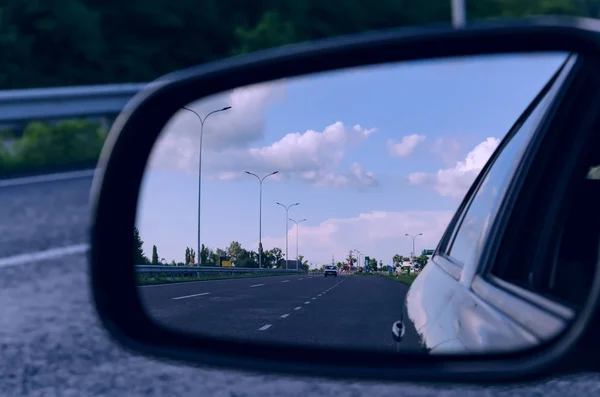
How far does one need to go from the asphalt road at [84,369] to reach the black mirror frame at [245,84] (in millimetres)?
552

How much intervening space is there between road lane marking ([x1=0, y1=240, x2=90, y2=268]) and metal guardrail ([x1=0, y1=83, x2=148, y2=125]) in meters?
5.69

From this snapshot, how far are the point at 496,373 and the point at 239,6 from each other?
27.2 metres

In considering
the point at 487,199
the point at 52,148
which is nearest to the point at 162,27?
the point at 52,148

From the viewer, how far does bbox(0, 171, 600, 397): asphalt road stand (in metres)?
5.24

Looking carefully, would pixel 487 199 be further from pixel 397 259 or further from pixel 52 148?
pixel 52 148

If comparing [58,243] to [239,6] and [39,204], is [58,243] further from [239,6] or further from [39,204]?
[239,6]

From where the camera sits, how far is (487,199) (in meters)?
2.60

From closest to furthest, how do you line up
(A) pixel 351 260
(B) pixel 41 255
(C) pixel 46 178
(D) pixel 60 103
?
(A) pixel 351 260
(B) pixel 41 255
(C) pixel 46 178
(D) pixel 60 103

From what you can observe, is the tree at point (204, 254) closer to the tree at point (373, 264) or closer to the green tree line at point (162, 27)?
the tree at point (373, 264)

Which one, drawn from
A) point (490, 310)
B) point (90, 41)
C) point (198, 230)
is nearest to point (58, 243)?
point (198, 230)

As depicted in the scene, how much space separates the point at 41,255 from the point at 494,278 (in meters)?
9.77

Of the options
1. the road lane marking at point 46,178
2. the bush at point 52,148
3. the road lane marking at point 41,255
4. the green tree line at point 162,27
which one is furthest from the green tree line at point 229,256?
the green tree line at point 162,27

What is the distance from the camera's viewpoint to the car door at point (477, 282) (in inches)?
74.2

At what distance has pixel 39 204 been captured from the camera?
1466 centimetres
